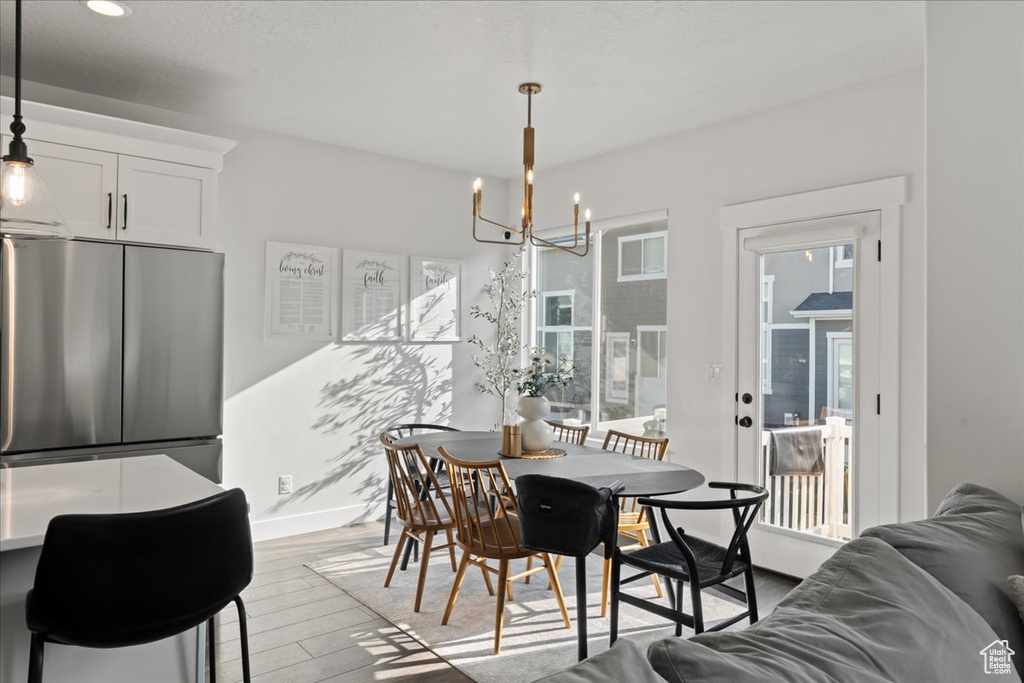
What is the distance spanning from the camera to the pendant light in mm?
1881

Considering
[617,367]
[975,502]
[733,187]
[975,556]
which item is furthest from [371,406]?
[975,556]

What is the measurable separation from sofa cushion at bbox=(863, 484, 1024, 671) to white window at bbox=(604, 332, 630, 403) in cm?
319

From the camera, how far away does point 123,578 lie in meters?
1.48

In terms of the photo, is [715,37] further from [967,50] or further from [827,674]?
[827,674]

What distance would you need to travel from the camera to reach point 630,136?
14.7ft

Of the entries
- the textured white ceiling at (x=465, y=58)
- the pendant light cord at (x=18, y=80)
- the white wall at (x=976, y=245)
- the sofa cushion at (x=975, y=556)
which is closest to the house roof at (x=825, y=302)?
the textured white ceiling at (x=465, y=58)

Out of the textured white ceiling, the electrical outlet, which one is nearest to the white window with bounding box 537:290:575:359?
the textured white ceiling

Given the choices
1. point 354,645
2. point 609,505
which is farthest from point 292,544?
point 609,505

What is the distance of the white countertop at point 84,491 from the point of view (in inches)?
62.6

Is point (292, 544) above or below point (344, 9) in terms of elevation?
below

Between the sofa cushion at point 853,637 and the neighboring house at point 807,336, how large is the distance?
2440 millimetres

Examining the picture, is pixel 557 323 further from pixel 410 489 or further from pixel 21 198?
pixel 21 198

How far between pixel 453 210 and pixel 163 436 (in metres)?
2.90

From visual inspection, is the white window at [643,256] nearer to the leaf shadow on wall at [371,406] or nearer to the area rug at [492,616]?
the leaf shadow on wall at [371,406]
